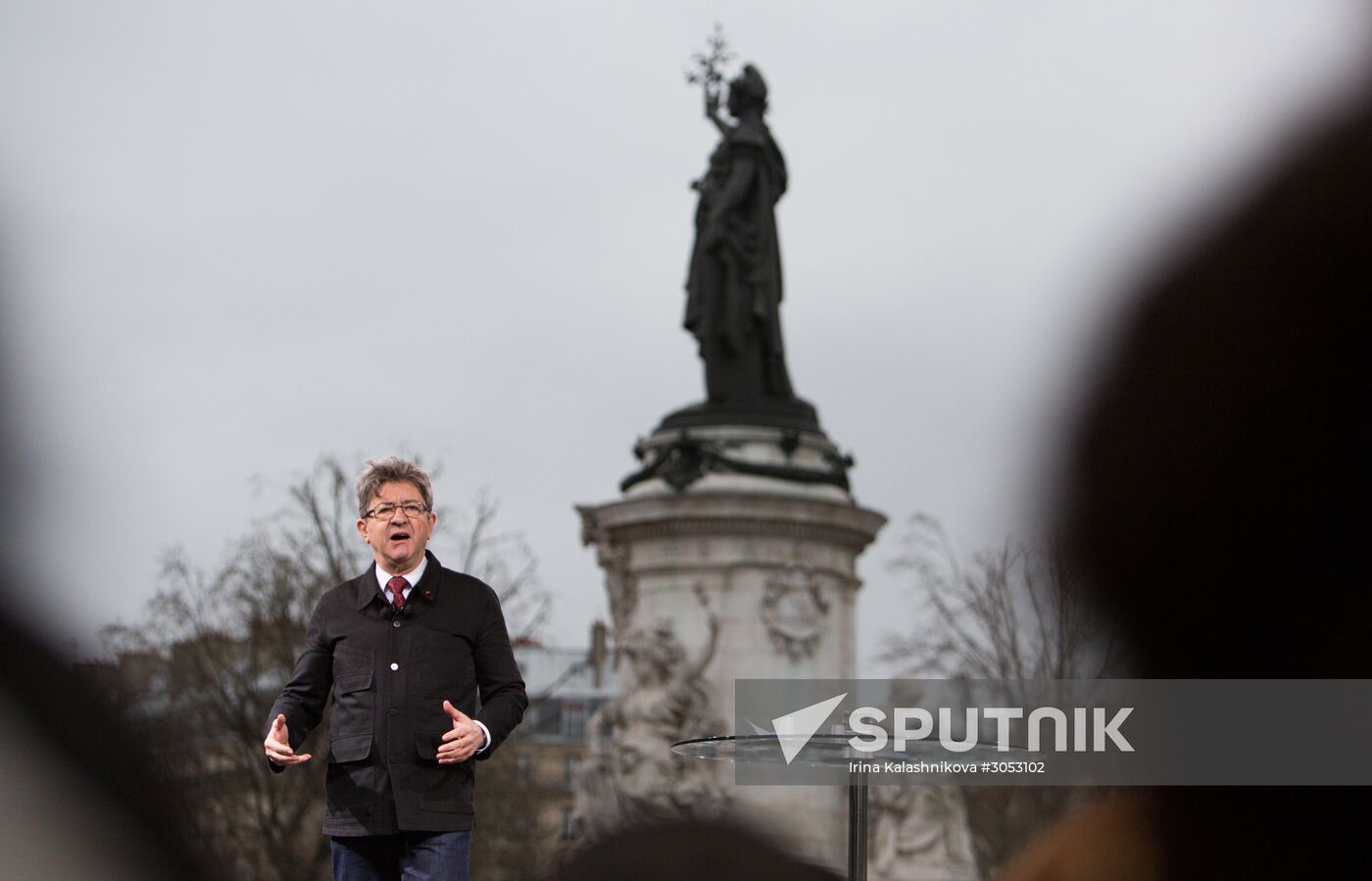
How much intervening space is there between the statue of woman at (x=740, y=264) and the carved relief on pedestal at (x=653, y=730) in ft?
8.62

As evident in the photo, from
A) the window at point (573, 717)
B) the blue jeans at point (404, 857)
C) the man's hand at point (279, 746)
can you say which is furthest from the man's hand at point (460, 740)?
the window at point (573, 717)

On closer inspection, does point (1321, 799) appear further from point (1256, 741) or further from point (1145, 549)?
point (1145, 549)

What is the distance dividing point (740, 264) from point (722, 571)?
11.3ft

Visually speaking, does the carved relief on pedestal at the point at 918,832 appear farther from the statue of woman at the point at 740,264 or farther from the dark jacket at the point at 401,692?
the dark jacket at the point at 401,692

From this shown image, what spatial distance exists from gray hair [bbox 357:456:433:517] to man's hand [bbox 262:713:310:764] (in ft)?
1.28

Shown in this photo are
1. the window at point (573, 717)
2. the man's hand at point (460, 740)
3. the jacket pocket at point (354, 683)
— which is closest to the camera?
the man's hand at point (460, 740)

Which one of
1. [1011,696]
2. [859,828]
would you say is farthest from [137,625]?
[859,828]

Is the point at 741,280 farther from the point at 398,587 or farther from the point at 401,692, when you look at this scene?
the point at 401,692

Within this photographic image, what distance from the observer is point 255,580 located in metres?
24.8

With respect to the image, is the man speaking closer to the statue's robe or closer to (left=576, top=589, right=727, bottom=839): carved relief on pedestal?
(left=576, top=589, right=727, bottom=839): carved relief on pedestal

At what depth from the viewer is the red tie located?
3.22 metres

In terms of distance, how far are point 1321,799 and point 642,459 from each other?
56.4ft

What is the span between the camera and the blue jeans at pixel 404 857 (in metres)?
3.08

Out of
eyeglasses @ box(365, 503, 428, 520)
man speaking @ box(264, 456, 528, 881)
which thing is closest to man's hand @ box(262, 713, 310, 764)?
man speaking @ box(264, 456, 528, 881)
